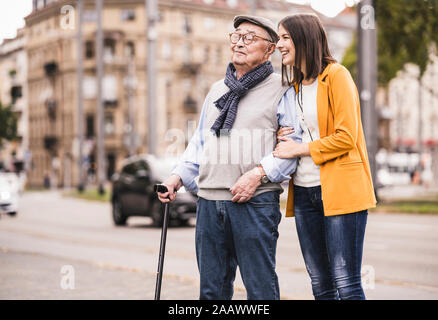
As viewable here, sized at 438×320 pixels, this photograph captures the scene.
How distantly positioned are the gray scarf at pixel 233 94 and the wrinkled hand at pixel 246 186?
256 millimetres

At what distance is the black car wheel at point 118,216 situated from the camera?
749 inches

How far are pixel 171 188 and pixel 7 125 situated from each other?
35.8 feet

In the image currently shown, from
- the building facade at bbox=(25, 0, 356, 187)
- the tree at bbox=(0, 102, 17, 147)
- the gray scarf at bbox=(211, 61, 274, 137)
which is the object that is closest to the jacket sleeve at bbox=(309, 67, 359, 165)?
the gray scarf at bbox=(211, 61, 274, 137)

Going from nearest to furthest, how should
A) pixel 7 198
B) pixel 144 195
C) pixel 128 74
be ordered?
pixel 144 195, pixel 7 198, pixel 128 74

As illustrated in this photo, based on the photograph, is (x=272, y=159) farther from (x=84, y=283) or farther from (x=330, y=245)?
(x=84, y=283)

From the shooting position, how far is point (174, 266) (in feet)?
30.6

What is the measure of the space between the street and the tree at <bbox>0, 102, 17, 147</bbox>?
1792mm

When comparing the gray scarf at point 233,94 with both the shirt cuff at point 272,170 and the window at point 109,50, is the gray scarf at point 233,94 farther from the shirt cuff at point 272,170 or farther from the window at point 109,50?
the window at point 109,50

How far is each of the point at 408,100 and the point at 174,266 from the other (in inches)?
3065

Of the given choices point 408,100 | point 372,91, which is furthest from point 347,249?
point 408,100

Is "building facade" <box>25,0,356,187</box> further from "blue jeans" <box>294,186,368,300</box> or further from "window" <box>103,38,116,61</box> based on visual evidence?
"blue jeans" <box>294,186,368,300</box>


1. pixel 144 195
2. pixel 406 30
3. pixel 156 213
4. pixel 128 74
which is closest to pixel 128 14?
pixel 128 74

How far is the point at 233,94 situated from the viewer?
156 inches
